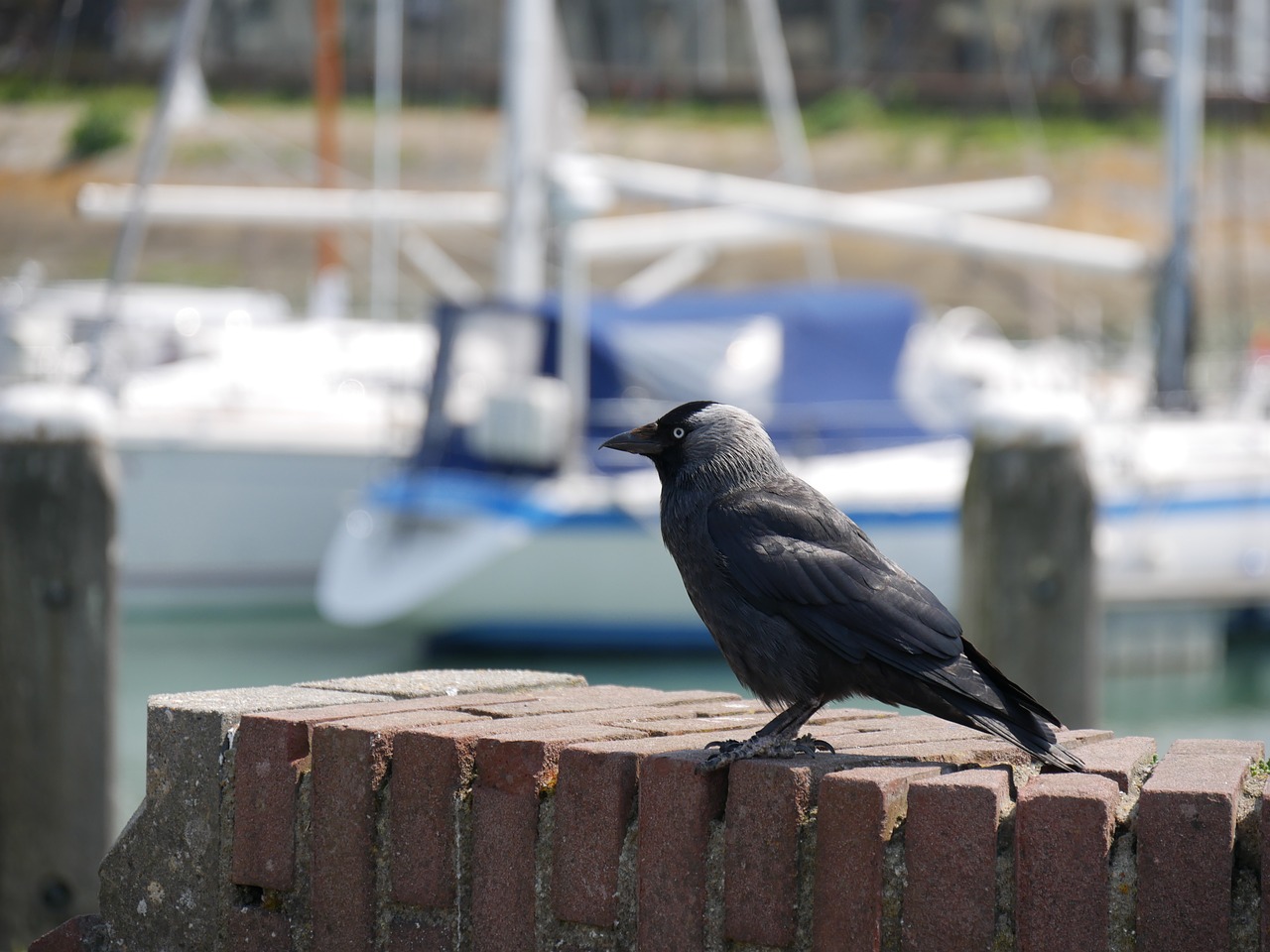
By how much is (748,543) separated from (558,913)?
85cm

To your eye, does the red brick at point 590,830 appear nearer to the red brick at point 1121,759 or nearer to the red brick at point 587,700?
the red brick at point 587,700

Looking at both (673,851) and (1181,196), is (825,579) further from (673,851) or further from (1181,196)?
(1181,196)

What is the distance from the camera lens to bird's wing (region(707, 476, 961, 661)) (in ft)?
9.73

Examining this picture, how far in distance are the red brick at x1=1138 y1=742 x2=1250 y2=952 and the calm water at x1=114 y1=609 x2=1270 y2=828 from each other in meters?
9.32

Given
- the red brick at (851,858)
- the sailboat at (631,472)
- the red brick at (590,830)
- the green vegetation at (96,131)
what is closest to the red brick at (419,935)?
the red brick at (590,830)

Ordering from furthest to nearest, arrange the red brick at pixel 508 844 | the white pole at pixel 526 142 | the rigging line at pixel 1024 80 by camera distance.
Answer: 1. the rigging line at pixel 1024 80
2. the white pole at pixel 526 142
3. the red brick at pixel 508 844

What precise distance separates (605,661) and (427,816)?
33.1 feet

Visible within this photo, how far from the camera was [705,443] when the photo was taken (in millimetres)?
3359

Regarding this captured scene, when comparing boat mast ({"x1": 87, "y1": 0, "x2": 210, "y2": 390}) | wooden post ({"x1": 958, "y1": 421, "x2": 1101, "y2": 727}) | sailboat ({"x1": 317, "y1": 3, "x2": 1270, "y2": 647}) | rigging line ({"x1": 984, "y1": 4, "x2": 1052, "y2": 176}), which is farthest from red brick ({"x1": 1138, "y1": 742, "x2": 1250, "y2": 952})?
rigging line ({"x1": 984, "y1": 4, "x2": 1052, "y2": 176})

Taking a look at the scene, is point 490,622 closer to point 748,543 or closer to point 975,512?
point 975,512

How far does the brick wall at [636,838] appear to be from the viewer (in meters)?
2.35

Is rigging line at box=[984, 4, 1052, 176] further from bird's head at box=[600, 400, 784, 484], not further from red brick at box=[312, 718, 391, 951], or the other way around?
red brick at box=[312, 718, 391, 951]

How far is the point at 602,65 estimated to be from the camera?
104ft

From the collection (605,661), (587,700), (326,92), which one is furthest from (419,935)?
(326,92)
